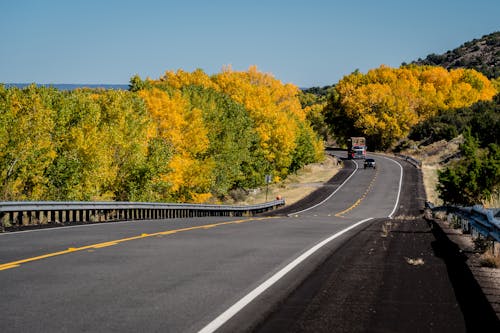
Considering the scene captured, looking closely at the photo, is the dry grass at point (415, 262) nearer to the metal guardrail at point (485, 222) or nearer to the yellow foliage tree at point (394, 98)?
the metal guardrail at point (485, 222)

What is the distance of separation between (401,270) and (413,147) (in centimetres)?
11010

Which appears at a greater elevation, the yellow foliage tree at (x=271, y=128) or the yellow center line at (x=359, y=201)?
the yellow foliage tree at (x=271, y=128)

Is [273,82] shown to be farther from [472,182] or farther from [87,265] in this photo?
[87,265]

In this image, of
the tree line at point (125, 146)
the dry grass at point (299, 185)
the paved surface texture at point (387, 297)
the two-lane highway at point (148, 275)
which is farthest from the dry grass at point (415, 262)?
the dry grass at point (299, 185)

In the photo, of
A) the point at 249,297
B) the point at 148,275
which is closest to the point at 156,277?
the point at 148,275

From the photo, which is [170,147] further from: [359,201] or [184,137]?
[359,201]

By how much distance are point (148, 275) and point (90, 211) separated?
14.4 m

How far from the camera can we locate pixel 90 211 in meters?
22.2

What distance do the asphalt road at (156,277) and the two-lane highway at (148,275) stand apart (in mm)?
11

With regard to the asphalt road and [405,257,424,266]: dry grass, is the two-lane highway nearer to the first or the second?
the asphalt road

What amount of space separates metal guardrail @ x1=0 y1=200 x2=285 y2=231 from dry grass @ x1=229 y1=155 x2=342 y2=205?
16.8m

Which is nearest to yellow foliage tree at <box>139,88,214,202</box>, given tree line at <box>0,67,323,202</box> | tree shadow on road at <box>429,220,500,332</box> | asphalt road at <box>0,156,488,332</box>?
tree line at <box>0,67,323,202</box>

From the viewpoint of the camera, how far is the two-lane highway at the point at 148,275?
608 cm

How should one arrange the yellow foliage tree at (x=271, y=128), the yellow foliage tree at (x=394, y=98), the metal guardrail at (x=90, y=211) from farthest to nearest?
the yellow foliage tree at (x=394, y=98), the yellow foliage tree at (x=271, y=128), the metal guardrail at (x=90, y=211)
